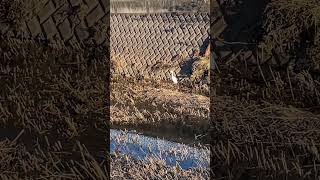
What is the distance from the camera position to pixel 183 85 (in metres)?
5.10

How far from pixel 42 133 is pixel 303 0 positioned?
117 cm

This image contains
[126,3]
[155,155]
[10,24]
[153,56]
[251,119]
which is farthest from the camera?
[126,3]

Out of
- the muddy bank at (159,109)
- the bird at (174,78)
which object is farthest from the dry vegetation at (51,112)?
the bird at (174,78)

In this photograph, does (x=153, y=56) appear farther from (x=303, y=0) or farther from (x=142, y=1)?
(x=303, y=0)

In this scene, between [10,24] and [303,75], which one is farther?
[10,24]

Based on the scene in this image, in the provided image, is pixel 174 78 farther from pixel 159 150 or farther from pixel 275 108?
pixel 275 108

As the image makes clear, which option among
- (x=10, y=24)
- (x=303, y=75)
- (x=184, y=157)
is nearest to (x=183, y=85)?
(x=184, y=157)

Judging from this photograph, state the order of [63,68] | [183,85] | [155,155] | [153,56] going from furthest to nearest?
1. [153,56]
2. [183,85]
3. [155,155]
4. [63,68]

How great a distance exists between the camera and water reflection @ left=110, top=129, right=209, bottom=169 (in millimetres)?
2670

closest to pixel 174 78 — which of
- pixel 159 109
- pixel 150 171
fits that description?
pixel 159 109

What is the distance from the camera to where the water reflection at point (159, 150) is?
2670mm

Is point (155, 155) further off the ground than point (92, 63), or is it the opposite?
point (92, 63)

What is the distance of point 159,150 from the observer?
9.71 ft

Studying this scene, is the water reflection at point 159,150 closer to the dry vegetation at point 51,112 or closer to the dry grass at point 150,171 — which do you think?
the dry grass at point 150,171
